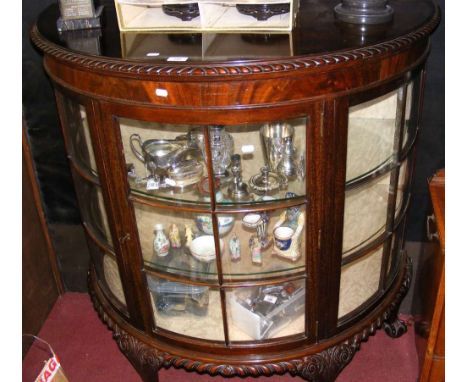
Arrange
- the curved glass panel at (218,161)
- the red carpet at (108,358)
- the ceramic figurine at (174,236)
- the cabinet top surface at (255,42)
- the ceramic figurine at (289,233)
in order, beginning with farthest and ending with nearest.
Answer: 1. the red carpet at (108,358)
2. the ceramic figurine at (174,236)
3. the ceramic figurine at (289,233)
4. the curved glass panel at (218,161)
5. the cabinet top surface at (255,42)

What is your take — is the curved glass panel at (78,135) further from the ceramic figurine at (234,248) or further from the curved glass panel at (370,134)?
the curved glass panel at (370,134)

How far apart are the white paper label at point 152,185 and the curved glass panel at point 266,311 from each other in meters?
0.36

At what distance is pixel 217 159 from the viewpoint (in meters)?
1.37

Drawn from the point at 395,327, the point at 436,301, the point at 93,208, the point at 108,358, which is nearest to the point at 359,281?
the point at 436,301

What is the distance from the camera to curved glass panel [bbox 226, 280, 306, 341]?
156cm

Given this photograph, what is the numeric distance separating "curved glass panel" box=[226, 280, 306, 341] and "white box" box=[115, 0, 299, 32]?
2.22 feet

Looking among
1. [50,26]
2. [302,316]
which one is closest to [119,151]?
[50,26]

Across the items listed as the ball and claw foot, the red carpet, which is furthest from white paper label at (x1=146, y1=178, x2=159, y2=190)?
the ball and claw foot

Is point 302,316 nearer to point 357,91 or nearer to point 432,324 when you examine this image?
point 432,324

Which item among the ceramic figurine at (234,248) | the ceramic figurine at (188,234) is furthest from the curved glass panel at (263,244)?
the ceramic figurine at (188,234)

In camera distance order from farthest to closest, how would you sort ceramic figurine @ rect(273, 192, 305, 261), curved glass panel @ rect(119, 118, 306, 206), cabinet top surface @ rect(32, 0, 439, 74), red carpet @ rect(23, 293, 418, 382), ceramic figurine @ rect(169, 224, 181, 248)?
red carpet @ rect(23, 293, 418, 382), ceramic figurine @ rect(169, 224, 181, 248), ceramic figurine @ rect(273, 192, 305, 261), curved glass panel @ rect(119, 118, 306, 206), cabinet top surface @ rect(32, 0, 439, 74)

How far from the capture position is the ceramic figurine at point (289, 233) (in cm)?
143

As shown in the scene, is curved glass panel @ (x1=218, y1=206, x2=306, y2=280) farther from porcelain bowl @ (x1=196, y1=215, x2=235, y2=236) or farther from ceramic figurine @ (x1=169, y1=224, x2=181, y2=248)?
ceramic figurine @ (x1=169, y1=224, x2=181, y2=248)

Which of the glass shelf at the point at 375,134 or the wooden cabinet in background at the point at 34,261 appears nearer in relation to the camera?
the glass shelf at the point at 375,134
